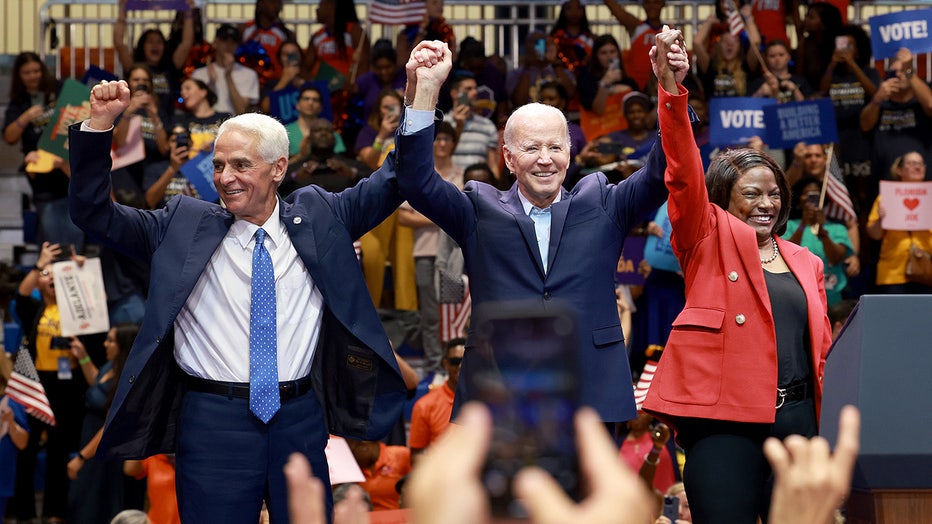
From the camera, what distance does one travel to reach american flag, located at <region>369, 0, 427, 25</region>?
34.0 feet

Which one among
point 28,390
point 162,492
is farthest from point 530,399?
point 28,390

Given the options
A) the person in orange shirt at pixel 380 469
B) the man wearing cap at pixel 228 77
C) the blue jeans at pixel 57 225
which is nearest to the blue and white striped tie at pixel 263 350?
the person in orange shirt at pixel 380 469

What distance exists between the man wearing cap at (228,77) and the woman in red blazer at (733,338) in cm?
646

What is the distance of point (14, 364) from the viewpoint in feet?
25.9

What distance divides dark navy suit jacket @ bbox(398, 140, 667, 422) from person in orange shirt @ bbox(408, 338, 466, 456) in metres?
3.04

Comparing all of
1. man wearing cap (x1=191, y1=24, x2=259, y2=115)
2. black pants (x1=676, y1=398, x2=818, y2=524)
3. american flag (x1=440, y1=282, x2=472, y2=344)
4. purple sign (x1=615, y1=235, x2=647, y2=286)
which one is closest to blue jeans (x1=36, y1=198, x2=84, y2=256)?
man wearing cap (x1=191, y1=24, x2=259, y2=115)

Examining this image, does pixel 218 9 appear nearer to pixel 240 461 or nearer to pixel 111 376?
pixel 111 376

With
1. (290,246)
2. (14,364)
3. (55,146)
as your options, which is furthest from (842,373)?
(55,146)

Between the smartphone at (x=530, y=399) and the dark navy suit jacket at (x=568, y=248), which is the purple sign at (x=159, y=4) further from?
the smartphone at (x=530, y=399)

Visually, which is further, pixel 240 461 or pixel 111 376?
pixel 111 376

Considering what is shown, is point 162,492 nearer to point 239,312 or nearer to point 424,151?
point 239,312

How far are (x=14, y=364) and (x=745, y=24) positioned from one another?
18.8ft

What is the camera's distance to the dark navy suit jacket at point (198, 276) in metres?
3.88

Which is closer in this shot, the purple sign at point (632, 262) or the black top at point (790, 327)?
the black top at point (790, 327)
